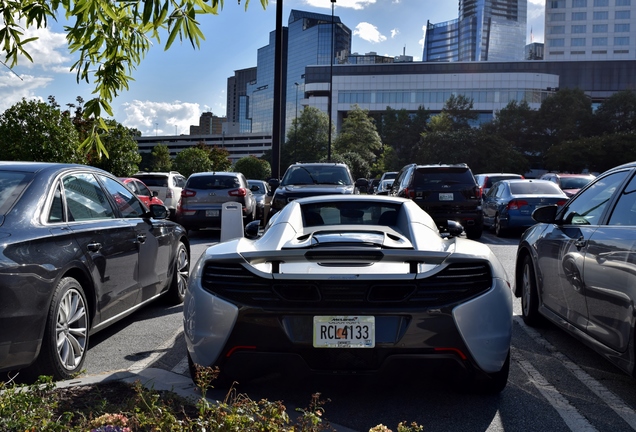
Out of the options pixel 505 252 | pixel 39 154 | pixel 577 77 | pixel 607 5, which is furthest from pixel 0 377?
pixel 607 5

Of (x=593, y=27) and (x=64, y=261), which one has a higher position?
(x=593, y=27)

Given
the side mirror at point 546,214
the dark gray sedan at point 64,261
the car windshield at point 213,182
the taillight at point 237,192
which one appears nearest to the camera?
the dark gray sedan at point 64,261

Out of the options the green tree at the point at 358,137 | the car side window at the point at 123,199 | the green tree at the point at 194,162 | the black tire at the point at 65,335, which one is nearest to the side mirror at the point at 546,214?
the car side window at the point at 123,199

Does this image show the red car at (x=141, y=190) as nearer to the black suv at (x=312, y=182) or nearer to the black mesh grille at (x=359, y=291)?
the black suv at (x=312, y=182)

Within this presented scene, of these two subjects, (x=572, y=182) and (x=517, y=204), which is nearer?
(x=517, y=204)

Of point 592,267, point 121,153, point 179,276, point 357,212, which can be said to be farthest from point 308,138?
point 592,267

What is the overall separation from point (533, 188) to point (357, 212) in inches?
461

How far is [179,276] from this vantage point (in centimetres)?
771

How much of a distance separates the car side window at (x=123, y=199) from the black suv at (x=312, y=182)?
7341 millimetres

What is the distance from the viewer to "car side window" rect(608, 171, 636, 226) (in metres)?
4.60

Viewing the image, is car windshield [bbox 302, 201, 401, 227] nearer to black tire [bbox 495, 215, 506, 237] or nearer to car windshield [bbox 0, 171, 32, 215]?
car windshield [bbox 0, 171, 32, 215]

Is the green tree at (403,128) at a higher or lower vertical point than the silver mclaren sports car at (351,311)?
higher

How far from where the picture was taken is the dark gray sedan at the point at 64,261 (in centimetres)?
415

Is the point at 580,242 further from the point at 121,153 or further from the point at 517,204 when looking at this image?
the point at 121,153
